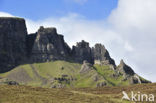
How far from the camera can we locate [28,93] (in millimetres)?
81500

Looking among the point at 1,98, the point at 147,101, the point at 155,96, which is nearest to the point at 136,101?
the point at 147,101

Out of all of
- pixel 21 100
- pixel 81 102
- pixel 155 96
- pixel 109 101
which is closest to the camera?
pixel 21 100

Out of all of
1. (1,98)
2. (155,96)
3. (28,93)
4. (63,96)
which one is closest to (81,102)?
(63,96)

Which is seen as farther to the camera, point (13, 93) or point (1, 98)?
point (13, 93)

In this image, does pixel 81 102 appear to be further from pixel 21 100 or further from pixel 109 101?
pixel 21 100

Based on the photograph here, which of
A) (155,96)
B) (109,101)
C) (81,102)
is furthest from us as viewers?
(155,96)

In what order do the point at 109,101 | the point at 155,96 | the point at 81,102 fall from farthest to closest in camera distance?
1. the point at 155,96
2. the point at 109,101
3. the point at 81,102

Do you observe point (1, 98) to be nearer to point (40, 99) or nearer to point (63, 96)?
point (40, 99)

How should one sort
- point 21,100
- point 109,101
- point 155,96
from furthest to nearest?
point 155,96, point 109,101, point 21,100

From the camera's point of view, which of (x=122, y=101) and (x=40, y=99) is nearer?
(x=40, y=99)

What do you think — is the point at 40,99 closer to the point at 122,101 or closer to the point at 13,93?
the point at 13,93

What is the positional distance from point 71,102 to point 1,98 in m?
16.8

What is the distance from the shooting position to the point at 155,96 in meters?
93.8

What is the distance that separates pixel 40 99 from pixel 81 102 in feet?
34.0
